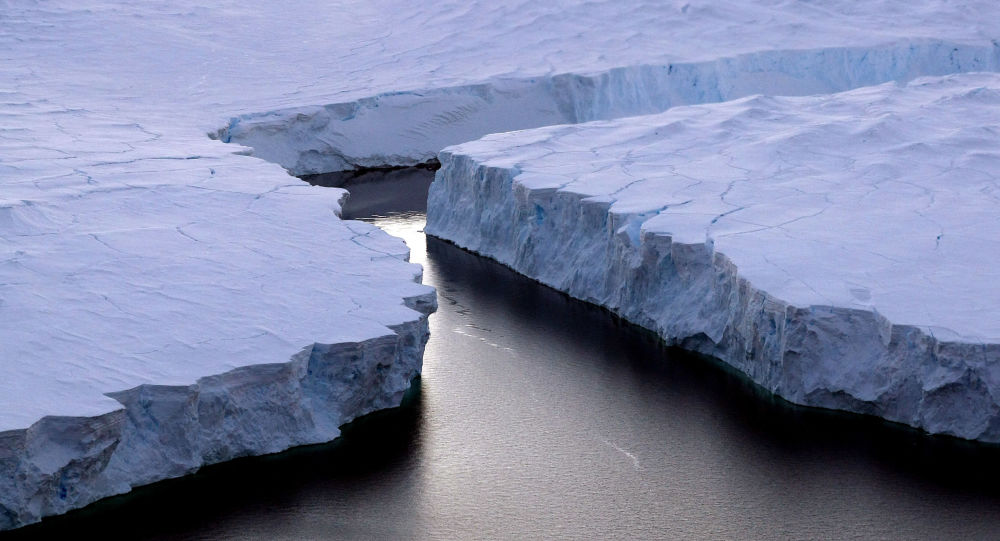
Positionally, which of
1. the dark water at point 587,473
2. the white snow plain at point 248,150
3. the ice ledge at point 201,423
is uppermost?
the white snow plain at point 248,150

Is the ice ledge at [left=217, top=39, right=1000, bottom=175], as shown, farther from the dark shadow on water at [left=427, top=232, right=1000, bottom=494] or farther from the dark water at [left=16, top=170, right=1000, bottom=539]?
the dark water at [left=16, top=170, right=1000, bottom=539]

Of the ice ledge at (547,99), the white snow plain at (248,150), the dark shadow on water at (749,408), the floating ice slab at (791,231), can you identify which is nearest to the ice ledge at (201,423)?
the white snow plain at (248,150)

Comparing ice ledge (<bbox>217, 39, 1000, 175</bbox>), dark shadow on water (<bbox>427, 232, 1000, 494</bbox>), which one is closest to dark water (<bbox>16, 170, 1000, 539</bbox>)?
dark shadow on water (<bbox>427, 232, 1000, 494</bbox>)

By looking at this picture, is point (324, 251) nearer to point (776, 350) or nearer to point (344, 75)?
point (776, 350)

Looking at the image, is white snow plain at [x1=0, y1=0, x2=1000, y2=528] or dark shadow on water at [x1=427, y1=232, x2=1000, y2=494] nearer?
white snow plain at [x1=0, y1=0, x2=1000, y2=528]

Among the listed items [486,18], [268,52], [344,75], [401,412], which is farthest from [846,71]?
[401,412]

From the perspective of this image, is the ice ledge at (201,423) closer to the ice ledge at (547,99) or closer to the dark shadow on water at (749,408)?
the dark shadow on water at (749,408)
